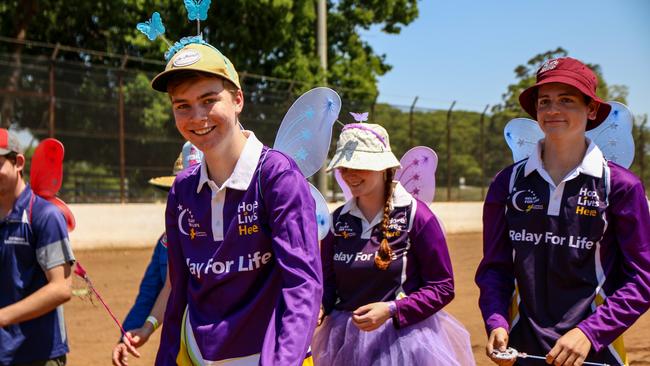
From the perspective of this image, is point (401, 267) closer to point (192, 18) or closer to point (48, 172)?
point (192, 18)

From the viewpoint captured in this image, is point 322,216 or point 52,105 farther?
point 52,105

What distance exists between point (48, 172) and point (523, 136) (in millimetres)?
2391

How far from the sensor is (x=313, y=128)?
346 centimetres

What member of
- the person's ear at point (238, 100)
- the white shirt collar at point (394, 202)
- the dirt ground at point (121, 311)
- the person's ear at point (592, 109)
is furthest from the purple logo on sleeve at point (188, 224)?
the dirt ground at point (121, 311)

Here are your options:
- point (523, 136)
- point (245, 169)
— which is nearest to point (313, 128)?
point (523, 136)

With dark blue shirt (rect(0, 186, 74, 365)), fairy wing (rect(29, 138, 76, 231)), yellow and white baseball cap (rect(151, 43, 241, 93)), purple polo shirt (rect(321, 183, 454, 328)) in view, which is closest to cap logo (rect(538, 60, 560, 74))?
purple polo shirt (rect(321, 183, 454, 328))

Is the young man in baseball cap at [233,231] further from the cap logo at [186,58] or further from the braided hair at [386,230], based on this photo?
the braided hair at [386,230]

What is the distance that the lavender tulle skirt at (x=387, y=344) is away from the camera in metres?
3.34

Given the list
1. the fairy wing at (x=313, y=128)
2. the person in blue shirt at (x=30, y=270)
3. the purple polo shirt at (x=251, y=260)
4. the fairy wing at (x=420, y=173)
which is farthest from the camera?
the fairy wing at (x=420, y=173)

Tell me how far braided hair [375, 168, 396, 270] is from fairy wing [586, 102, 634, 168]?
974 millimetres

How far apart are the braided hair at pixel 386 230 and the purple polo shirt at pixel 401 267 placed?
0.02 metres

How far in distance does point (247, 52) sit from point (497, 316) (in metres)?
18.7

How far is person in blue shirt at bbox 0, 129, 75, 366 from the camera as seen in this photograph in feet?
10.7

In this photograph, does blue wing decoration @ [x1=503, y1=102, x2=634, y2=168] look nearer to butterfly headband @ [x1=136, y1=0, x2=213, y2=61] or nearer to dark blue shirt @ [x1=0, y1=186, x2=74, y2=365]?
butterfly headband @ [x1=136, y1=0, x2=213, y2=61]
